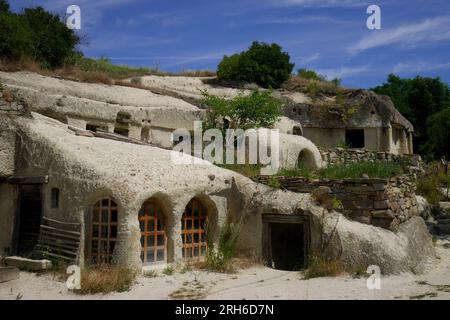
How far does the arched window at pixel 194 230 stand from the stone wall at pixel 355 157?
624 centimetres

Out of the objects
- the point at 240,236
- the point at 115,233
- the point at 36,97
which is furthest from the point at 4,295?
the point at 36,97

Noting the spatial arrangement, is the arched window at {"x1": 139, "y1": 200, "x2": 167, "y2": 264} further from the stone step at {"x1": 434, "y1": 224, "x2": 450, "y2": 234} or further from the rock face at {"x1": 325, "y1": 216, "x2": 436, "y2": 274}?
the stone step at {"x1": 434, "y1": 224, "x2": 450, "y2": 234}

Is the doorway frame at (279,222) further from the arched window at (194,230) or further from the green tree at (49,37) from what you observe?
the green tree at (49,37)

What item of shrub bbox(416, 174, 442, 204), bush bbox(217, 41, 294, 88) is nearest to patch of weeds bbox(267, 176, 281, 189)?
shrub bbox(416, 174, 442, 204)

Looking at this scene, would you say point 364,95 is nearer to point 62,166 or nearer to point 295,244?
point 295,244

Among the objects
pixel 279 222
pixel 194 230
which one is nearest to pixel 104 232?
pixel 194 230

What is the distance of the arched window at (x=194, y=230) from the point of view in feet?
34.3

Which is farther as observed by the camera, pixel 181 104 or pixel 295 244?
pixel 181 104

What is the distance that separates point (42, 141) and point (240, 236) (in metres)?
5.13

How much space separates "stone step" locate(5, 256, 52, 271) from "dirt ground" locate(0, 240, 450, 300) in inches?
6.7

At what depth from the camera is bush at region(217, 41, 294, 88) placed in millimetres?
27016

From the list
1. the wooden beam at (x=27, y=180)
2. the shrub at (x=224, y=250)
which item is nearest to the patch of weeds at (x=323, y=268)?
the shrub at (x=224, y=250)

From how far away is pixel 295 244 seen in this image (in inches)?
500

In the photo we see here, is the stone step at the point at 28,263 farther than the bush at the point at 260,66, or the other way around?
the bush at the point at 260,66
